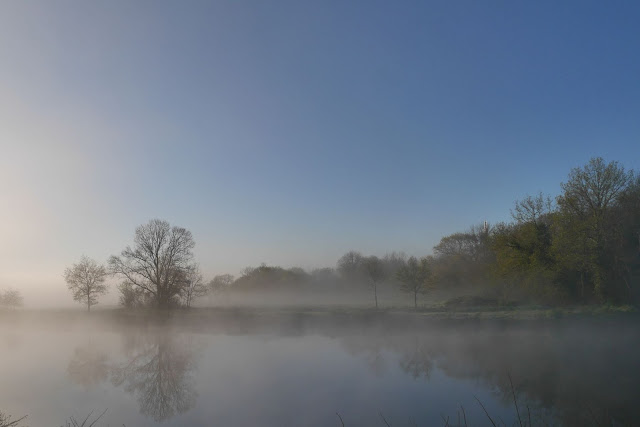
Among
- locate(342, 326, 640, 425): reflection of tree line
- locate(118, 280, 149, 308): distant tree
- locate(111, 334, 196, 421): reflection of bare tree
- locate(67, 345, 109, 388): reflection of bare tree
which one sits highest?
locate(118, 280, 149, 308): distant tree

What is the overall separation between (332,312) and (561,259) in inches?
821

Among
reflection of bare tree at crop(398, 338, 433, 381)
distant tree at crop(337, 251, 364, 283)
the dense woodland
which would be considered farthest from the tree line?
distant tree at crop(337, 251, 364, 283)

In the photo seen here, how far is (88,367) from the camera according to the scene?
20.4 m

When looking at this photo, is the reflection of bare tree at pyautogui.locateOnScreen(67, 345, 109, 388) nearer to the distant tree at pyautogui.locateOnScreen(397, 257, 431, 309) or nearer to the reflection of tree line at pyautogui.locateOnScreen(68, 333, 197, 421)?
the reflection of tree line at pyautogui.locateOnScreen(68, 333, 197, 421)

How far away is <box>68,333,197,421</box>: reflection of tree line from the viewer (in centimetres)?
1386

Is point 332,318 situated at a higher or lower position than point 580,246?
lower

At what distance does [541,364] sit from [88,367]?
21.1 metres

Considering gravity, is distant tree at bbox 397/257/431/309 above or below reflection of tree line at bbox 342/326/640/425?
above

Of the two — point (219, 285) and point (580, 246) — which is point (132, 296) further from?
point (580, 246)

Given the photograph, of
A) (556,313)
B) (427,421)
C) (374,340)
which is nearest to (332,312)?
(374,340)

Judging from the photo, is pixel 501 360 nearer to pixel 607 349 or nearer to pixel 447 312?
pixel 607 349

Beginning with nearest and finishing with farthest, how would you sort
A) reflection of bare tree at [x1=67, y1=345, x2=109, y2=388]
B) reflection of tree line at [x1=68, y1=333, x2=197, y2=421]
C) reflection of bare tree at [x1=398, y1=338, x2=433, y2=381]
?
reflection of tree line at [x1=68, y1=333, x2=197, y2=421] < reflection of bare tree at [x1=398, y1=338, x2=433, y2=381] < reflection of bare tree at [x1=67, y1=345, x2=109, y2=388]

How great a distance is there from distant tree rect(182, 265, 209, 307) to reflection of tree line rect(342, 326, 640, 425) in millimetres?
26049

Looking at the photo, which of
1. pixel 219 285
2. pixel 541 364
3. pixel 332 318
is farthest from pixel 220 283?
pixel 541 364
